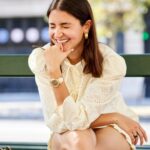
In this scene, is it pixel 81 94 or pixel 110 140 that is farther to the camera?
pixel 81 94

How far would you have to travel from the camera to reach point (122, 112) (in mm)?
2986

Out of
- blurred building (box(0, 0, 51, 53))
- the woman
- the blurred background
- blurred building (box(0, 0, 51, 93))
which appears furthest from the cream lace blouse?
blurred building (box(0, 0, 51, 53))

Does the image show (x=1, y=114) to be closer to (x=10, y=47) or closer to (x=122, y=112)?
(x=122, y=112)

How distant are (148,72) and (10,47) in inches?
457

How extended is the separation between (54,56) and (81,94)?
1.04ft

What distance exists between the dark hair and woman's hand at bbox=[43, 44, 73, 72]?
0.15m

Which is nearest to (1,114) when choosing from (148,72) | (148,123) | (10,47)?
(148,123)

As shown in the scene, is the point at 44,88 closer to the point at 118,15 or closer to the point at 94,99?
the point at 94,99

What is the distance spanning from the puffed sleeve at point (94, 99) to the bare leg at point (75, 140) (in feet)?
0.14

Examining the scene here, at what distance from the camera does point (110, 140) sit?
8.98 feet

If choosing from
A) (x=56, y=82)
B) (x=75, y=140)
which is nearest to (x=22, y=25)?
(x=56, y=82)

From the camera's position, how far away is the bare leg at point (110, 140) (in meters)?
2.71

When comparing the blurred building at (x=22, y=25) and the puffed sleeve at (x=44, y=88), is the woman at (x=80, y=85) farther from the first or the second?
the blurred building at (x=22, y=25)

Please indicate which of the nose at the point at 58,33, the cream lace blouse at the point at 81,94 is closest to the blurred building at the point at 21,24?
the cream lace blouse at the point at 81,94
